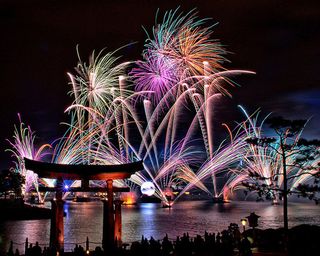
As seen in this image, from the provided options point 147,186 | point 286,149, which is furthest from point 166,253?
point 147,186

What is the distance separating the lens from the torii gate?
1981 cm

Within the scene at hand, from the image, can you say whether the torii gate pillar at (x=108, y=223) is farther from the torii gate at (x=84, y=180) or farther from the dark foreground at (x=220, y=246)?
the dark foreground at (x=220, y=246)

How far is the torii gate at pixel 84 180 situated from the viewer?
1981cm

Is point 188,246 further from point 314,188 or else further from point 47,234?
point 47,234

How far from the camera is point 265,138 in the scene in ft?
94.6

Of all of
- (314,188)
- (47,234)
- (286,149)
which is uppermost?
(286,149)

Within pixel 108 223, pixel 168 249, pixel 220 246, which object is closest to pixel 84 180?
pixel 108 223

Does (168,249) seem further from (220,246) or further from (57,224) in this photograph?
(57,224)

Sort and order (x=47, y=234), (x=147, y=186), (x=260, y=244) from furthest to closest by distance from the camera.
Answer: (x=147, y=186) < (x=47, y=234) < (x=260, y=244)

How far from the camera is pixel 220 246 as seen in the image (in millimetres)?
18562

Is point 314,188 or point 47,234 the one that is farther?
point 47,234

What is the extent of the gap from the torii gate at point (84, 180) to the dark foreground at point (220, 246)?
115 cm

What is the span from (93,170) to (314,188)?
1569cm

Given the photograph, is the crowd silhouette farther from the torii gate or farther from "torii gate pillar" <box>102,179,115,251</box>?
"torii gate pillar" <box>102,179,115,251</box>
